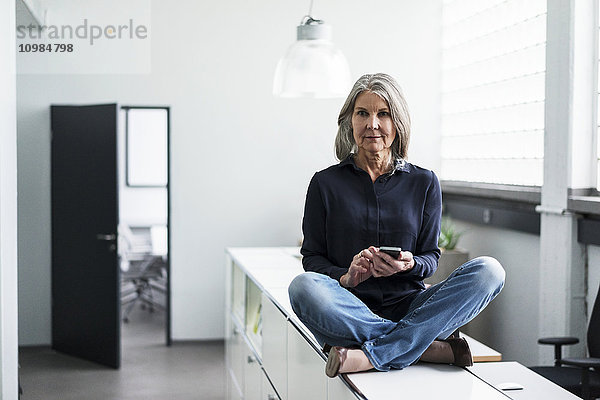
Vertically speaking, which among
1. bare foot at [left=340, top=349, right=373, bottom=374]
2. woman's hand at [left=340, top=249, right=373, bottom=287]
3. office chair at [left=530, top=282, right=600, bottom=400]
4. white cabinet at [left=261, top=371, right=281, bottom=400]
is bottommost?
white cabinet at [left=261, top=371, right=281, bottom=400]

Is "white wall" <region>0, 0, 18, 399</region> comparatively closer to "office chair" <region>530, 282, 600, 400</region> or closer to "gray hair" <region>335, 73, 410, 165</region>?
"gray hair" <region>335, 73, 410, 165</region>

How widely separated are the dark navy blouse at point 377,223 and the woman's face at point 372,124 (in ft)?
0.31

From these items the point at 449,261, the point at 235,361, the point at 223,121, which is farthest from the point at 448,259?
the point at 223,121

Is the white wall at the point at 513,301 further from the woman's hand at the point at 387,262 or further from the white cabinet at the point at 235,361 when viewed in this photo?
the woman's hand at the point at 387,262

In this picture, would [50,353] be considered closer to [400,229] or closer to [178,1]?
[178,1]

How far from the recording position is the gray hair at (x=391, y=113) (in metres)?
2.54

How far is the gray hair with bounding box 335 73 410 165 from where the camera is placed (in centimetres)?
254

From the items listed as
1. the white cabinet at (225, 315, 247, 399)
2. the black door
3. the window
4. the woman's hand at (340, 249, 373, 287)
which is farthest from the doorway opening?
the woman's hand at (340, 249, 373, 287)

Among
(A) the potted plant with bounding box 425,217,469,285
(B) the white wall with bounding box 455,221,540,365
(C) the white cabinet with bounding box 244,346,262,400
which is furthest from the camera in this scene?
(A) the potted plant with bounding box 425,217,469,285

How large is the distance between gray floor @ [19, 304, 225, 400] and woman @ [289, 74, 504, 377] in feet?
10.1

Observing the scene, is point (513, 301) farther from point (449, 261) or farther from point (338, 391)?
point (338, 391)

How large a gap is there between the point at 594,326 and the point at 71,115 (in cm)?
458

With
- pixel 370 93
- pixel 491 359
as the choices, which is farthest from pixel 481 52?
pixel 370 93

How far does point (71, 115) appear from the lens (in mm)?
6504
